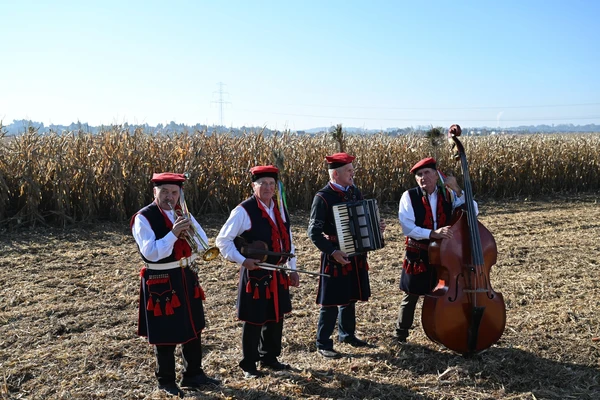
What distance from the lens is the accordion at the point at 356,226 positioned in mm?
4793

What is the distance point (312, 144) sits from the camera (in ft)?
48.3

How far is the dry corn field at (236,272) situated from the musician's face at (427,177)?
0.57 metres

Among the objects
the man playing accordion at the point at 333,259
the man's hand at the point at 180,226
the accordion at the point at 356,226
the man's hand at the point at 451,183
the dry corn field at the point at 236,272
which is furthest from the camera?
the man's hand at the point at 451,183

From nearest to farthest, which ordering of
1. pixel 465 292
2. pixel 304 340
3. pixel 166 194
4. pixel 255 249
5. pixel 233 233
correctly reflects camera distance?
pixel 166 194, pixel 255 249, pixel 233 233, pixel 465 292, pixel 304 340

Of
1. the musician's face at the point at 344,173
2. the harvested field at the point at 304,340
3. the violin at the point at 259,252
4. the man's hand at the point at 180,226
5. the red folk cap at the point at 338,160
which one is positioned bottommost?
the harvested field at the point at 304,340

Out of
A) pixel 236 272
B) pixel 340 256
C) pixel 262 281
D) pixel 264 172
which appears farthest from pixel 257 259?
pixel 236 272

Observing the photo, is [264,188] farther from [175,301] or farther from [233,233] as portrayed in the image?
[175,301]

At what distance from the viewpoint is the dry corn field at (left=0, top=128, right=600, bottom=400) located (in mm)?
4633

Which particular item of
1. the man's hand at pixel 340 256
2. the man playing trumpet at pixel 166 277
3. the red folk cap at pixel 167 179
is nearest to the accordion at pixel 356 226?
the man's hand at pixel 340 256

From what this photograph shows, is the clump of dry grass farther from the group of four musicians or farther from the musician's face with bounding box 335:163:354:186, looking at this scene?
the musician's face with bounding box 335:163:354:186

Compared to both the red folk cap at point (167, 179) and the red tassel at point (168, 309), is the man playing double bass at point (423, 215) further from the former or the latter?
the red tassel at point (168, 309)

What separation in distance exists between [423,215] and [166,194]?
7.96ft

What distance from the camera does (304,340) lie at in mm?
5570

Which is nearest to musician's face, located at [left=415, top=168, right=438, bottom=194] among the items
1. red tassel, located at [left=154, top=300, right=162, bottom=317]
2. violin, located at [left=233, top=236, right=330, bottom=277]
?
violin, located at [left=233, top=236, right=330, bottom=277]
